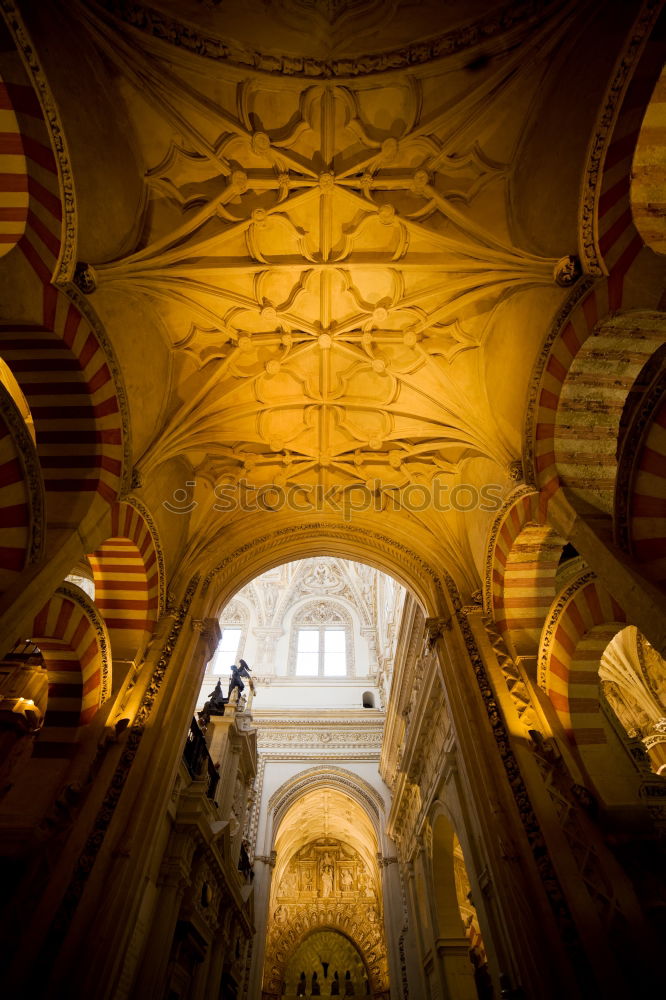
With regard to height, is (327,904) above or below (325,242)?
above

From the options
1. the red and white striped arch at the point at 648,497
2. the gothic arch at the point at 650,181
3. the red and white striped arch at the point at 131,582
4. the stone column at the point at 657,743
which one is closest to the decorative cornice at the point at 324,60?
the gothic arch at the point at 650,181

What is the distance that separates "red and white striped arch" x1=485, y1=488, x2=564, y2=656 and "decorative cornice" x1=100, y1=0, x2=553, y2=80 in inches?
187

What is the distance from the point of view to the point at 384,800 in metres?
14.0

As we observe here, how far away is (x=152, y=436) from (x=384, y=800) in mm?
12545

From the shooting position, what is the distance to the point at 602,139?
425 centimetres

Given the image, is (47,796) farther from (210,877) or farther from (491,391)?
(491,391)

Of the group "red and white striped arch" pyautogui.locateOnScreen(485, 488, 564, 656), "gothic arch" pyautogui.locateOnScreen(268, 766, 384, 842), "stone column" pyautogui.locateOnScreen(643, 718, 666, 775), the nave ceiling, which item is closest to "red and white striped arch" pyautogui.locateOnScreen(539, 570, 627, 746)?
"red and white striped arch" pyautogui.locateOnScreen(485, 488, 564, 656)

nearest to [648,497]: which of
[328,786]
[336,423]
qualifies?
[336,423]

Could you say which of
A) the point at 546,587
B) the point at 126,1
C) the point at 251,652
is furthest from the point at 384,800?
the point at 126,1

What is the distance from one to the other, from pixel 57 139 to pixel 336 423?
467 cm

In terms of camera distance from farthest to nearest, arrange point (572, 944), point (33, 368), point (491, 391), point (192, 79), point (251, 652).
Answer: point (251, 652) → point (491, 391) → point (33, 368) → point (192, 79) → point (572, 944)

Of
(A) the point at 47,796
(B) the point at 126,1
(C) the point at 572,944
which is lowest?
(C) the point at 572,944

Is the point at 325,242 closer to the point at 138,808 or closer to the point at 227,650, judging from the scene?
the point at 138,808

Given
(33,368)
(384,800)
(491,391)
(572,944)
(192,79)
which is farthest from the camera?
(384,800)
